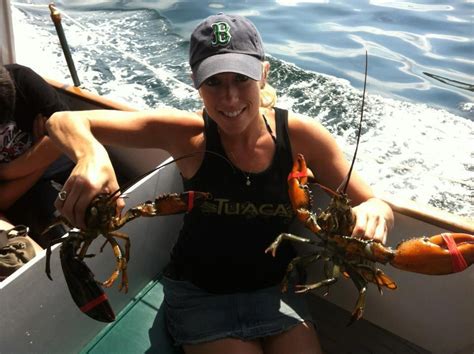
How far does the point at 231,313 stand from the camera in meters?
1.72

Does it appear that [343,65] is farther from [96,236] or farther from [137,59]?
[96,236]

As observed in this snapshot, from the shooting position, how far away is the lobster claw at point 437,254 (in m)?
1.22

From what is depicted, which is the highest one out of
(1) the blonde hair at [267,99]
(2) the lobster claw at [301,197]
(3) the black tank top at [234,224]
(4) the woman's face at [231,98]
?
(4) the woman's face at [231,98]

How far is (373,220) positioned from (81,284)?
99 cm

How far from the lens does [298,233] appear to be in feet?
6.89

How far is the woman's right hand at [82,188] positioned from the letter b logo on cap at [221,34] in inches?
21.8

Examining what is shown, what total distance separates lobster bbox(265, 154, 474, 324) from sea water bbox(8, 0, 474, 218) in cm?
46

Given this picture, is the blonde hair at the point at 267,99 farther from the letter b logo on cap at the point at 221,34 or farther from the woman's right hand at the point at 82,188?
the woman's right hand at the point at 82,188

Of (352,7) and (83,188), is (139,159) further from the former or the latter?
(352,7)

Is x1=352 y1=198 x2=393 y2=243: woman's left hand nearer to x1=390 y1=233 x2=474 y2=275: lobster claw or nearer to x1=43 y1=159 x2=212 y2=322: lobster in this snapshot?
x1=390 y1=233 x2=474 y2=275: lobster claw

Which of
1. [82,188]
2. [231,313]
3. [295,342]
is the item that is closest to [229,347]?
[231,313]

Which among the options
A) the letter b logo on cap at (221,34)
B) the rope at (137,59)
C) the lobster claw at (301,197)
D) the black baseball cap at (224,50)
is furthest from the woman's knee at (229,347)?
the rope at (137,59)

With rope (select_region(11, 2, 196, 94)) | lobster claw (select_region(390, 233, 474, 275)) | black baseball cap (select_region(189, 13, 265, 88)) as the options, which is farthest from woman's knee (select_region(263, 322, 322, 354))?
rope (select_region(11, 2, 196, 94))

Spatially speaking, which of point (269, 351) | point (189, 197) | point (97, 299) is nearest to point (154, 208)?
point (189, 197)
